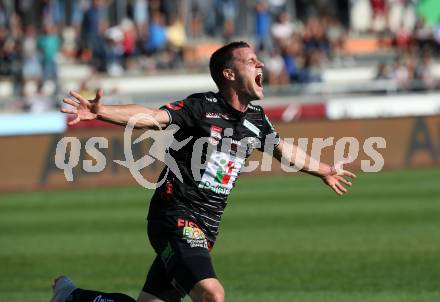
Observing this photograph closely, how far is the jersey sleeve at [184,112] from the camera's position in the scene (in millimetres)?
7367

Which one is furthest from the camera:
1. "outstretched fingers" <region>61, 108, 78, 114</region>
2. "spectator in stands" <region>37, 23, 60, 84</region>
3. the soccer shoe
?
"spectator in stands" <region>37, 23, 60, 84</region>

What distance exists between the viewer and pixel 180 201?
752 centimetres

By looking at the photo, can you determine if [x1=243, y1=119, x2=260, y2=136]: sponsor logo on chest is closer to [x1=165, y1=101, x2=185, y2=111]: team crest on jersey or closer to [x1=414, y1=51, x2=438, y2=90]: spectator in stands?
[x1=165, y1=101, x2=185, y2=111]: team crest on jersey

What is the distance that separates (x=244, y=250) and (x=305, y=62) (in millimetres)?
17014

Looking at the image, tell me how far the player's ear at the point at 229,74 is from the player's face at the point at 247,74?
0.08 ft

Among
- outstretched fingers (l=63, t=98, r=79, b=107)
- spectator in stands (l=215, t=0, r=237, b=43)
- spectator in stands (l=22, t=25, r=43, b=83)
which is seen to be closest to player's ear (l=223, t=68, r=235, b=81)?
outstretched fingers (l=63, t=98, r=79, b=107)

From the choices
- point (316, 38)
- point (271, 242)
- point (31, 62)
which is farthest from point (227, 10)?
point (271, 242)

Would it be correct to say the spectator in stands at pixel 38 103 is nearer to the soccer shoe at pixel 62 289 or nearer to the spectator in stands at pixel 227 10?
the spectator in stands at pixel 227 10

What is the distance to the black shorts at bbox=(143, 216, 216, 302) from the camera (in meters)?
7.17

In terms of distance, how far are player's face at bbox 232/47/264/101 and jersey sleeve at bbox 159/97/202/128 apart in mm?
351

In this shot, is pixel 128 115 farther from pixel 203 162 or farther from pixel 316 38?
pixel 316 38

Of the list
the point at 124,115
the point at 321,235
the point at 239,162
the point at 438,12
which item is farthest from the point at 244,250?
the point at 438,12

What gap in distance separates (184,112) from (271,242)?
22.4ft

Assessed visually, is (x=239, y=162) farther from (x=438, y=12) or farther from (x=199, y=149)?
(x=438, y=12)
